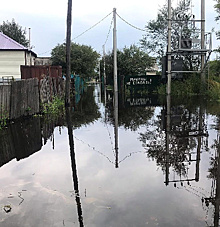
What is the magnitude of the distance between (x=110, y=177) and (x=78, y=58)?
152 ft

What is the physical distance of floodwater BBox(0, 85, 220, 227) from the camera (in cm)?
381

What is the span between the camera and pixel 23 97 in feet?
38.0

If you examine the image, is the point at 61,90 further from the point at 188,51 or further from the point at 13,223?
the point at 13,223

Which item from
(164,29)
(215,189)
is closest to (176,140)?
(215,189)

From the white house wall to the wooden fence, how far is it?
14.7m

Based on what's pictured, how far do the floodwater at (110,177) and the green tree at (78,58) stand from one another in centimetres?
4052

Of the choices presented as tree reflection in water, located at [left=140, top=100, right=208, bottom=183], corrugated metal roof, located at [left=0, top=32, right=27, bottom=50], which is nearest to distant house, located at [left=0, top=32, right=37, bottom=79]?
corrugated metal roof, located at [left=0, top=32, right=27, bottom=50]

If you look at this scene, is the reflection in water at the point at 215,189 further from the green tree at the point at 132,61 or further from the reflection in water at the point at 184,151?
the green tree at the point at 132,61

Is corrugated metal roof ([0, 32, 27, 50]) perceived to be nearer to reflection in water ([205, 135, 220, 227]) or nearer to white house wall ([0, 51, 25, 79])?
white house wall ([0, 51, 25, 79])

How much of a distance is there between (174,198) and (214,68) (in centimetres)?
2735

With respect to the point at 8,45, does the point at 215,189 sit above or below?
below

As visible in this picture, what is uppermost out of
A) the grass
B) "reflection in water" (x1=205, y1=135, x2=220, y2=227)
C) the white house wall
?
the white house wall

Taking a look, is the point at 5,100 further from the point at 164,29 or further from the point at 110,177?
the point at 164,29

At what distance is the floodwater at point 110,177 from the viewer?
12.5 feet
